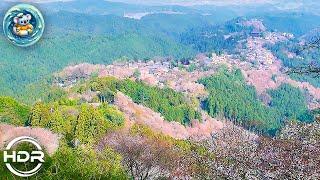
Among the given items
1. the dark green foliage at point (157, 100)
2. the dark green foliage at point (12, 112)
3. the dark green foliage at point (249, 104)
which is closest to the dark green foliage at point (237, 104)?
the dark green foliage at point (249, 104)

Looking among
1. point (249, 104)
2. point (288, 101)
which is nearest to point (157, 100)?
point (249, 104)

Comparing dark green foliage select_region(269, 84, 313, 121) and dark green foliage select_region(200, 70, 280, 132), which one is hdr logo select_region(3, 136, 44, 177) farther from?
dark green foliage select_region(269, 84, 313, 121)

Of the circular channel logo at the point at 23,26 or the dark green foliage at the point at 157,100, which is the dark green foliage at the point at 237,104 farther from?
the circular channel logo at the point at 23,26

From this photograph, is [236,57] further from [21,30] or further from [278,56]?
[21,30]

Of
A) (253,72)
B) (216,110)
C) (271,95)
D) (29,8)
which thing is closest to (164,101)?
(216,110)

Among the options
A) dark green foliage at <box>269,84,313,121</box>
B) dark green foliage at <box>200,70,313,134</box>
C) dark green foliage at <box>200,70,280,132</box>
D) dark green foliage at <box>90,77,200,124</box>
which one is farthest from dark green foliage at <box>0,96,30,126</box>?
dark green foliage at <box>269,84,313,121</box>

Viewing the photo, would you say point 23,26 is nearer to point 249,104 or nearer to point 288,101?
point 249,104
